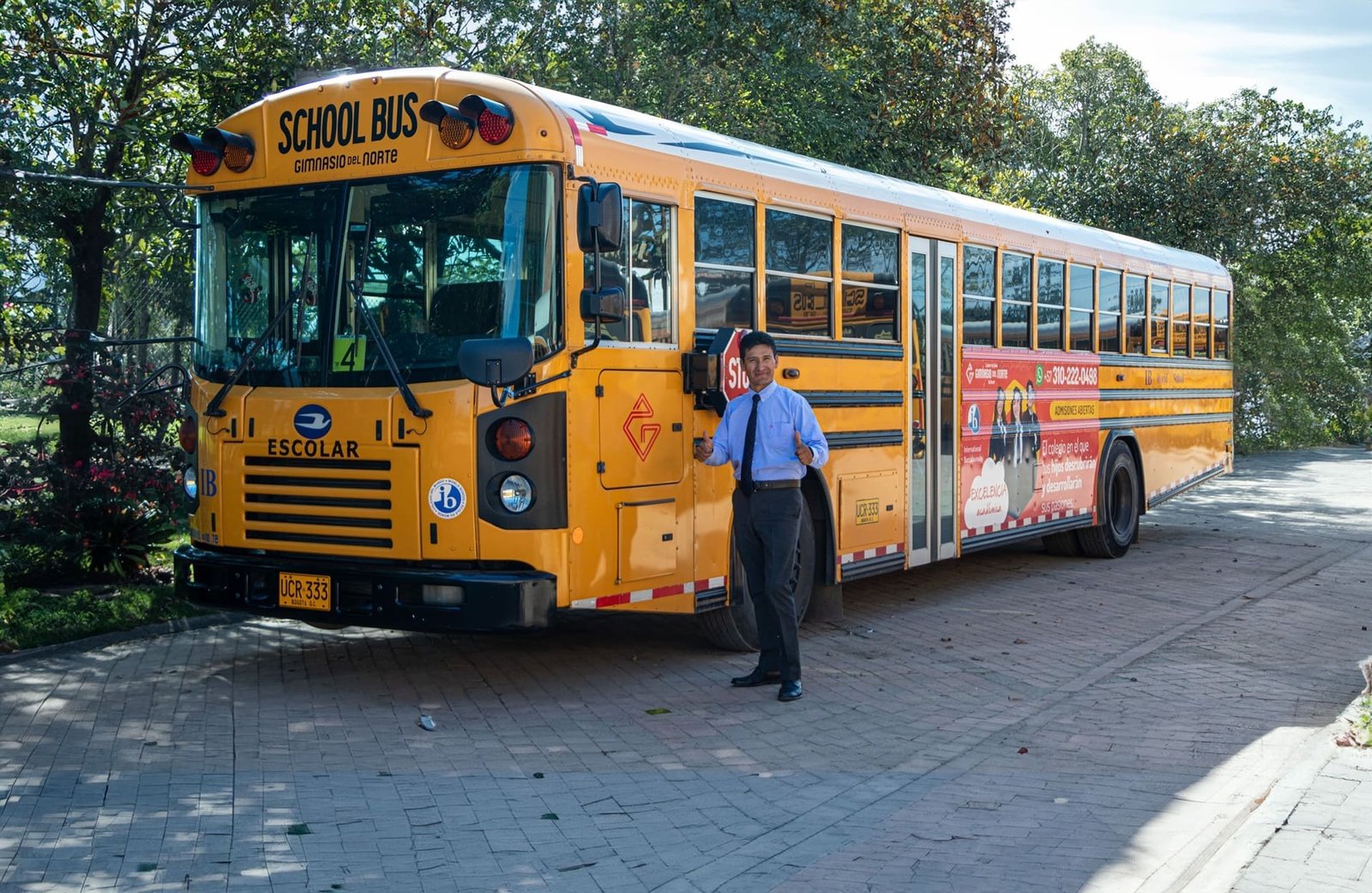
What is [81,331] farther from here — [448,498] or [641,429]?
[641,429]

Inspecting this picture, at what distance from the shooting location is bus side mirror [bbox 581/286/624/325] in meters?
7.04

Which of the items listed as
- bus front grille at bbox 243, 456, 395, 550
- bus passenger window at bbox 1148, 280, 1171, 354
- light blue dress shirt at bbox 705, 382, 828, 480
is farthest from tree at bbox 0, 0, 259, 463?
bus passenger window at bbox 1148, 280, 1171, 354

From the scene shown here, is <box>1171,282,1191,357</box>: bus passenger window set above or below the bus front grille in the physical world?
above

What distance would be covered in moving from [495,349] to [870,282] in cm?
371

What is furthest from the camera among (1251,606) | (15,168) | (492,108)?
(1251,606)

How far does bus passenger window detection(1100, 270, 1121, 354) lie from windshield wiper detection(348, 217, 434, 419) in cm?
816

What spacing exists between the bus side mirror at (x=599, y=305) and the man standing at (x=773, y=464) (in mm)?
861

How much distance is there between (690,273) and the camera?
8.12 meters

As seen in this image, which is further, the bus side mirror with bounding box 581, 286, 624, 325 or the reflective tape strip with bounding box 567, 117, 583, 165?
the reflective tape strip with bounding box 567, 117, 583, 165

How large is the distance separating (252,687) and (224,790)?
2056 millimetres

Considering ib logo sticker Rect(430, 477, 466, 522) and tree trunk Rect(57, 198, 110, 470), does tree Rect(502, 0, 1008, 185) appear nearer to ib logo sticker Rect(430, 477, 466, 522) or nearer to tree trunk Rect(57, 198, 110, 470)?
tree trunk Rect(57, 198, 110, 470)

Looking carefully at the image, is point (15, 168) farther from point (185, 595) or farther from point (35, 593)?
point (185, 595)

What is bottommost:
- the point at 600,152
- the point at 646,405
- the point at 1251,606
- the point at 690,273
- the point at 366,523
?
the point at 1251,606

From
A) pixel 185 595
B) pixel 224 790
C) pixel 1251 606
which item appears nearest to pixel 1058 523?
pixel 1251 606
